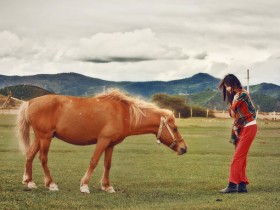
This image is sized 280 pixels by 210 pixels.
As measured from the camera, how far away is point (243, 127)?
11.8m

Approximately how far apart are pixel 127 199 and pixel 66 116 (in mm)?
2635

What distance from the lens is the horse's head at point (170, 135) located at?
1222cm

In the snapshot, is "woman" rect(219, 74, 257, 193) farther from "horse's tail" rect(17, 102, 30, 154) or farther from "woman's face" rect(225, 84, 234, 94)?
"horse's tail" rect(17, 102, 30, 154)

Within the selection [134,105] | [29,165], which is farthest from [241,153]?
[29,165]

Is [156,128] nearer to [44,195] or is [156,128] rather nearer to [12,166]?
[44,195]

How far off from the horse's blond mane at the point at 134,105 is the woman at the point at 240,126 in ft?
5.27

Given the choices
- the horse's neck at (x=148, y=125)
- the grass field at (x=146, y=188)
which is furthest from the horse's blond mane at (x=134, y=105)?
the grass field at (x=146, y=188)

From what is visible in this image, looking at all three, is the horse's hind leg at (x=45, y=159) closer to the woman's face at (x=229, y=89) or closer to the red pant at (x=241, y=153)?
the red pant at (x=241, y=153)

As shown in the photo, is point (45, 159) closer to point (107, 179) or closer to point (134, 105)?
point (107, 179)

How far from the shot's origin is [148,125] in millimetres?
12250

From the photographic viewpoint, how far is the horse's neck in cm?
1218

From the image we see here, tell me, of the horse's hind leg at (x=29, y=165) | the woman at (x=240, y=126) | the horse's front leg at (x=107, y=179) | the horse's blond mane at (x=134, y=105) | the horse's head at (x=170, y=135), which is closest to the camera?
the woman at (x=240, y=126)

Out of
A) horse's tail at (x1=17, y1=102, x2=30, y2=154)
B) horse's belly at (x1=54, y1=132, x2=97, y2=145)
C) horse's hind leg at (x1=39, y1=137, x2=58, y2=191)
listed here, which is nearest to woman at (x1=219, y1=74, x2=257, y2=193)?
horse's belly at (x1=54, y1=132, x2=97, y2=145)

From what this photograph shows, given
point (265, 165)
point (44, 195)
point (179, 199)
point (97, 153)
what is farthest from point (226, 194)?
point (265, 165)
